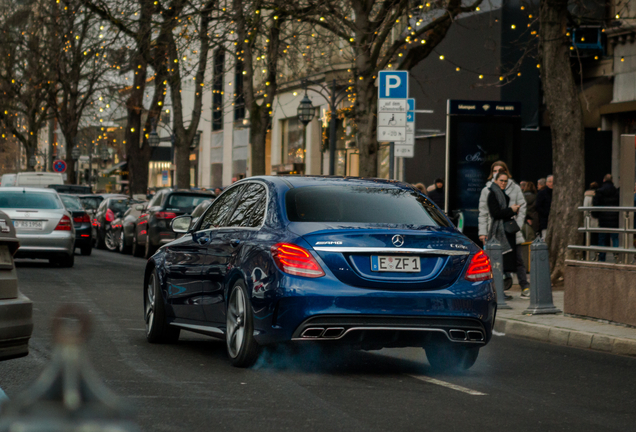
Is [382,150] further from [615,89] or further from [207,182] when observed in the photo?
[207,182]

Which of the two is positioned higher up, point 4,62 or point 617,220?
point 4,62

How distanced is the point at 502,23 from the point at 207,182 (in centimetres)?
3838

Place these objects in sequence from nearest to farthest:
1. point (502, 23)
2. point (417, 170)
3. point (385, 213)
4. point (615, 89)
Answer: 1. point (385, 213)
2. point (615, 89)
3. point (502, 23)
4. point (417, 170)

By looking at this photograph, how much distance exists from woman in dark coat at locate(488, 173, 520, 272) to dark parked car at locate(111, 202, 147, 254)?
44.1ft

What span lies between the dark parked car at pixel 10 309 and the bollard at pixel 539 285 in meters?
7.40

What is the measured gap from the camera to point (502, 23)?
98.2ft

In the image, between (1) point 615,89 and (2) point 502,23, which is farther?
(2) point 502,23

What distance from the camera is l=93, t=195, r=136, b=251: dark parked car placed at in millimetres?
→ 30500

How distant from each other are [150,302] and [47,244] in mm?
11458

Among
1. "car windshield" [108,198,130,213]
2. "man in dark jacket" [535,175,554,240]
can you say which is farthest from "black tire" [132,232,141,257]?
"man in dark jacket" [535,175,554,240]

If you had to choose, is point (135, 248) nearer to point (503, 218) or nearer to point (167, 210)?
point (167, 210)

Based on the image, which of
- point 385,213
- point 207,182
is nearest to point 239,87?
point 207,182

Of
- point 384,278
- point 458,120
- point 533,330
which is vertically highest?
point 458,120

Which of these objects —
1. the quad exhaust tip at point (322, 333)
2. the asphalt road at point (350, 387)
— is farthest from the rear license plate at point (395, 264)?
the asphalt road at point (350, 387)
